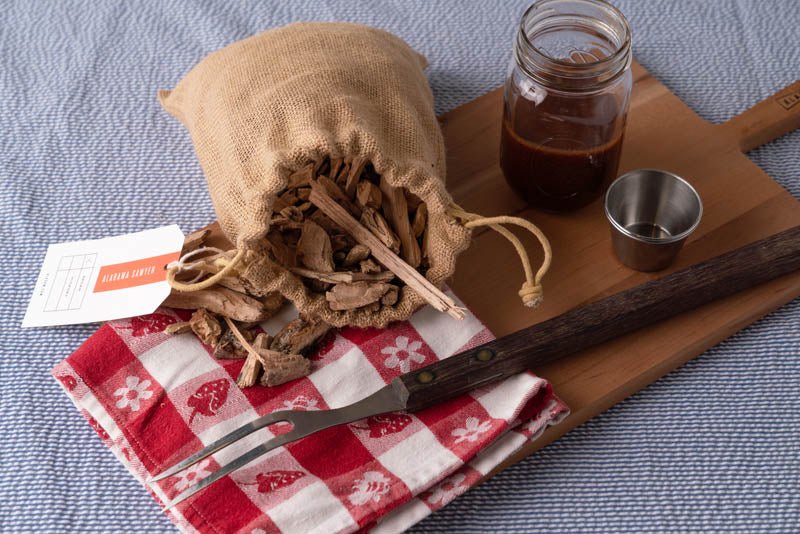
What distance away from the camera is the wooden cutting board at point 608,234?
1.06 meters

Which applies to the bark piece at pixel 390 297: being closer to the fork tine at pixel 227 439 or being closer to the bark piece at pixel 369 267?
the bark piece at pixel 369 267

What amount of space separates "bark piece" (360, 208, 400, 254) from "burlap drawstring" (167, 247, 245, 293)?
5.5 inches

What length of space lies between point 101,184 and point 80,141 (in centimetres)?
12

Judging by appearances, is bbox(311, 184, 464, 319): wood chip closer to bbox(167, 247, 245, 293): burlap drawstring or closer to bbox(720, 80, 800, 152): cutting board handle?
bbox(167, 247, 245, 293): burlap drawstring

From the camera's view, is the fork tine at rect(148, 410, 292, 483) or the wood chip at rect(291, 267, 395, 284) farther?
the wood chip at rect(291, 267, 395, 284)

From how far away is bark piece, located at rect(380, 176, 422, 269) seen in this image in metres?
1.09

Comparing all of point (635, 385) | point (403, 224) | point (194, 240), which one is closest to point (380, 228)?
point (403, 224)

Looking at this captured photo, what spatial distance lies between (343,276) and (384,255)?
6cm

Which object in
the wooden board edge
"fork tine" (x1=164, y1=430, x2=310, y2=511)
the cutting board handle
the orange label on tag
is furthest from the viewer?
the cutting board handle

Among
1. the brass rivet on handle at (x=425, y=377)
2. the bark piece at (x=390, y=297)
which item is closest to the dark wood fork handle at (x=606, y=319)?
the brass rivet on handle at (x=425, y=377)

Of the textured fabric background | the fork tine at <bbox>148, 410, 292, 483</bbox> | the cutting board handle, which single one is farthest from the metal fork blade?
the cutting board handle

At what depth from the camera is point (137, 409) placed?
1.02 m

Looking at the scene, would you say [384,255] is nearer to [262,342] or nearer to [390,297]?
[390,297]

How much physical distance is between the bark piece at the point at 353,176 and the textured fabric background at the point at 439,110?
0.29 m
